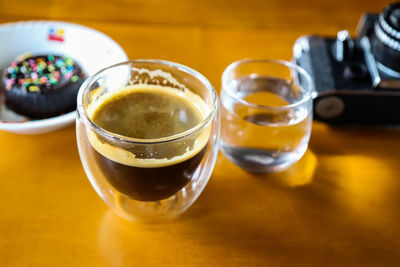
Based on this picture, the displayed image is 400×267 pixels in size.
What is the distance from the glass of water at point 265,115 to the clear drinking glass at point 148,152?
0.07 meters

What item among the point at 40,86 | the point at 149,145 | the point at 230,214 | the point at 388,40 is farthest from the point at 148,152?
the point at 388,40

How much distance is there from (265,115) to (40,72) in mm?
445

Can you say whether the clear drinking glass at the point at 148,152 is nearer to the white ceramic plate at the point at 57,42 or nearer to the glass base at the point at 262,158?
the glass base at the point at 262,158

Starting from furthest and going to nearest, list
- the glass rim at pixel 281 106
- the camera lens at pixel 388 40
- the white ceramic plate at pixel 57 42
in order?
the white ceramic plate at pixel 57 42
the camera lens at pixel 388 40
the glass rim at pixel 281 106

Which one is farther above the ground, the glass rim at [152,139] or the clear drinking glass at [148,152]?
the glass rim at [152,139]

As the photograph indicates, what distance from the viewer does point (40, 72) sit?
828 mm

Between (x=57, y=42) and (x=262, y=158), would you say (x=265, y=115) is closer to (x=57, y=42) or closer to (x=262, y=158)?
(x=262, y=158)

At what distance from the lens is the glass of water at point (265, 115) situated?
65 cm

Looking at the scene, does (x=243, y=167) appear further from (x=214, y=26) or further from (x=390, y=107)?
(x=214, y=26)

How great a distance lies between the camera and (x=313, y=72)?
2.64 feet

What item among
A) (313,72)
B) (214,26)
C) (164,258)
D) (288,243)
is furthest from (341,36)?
(164,258)

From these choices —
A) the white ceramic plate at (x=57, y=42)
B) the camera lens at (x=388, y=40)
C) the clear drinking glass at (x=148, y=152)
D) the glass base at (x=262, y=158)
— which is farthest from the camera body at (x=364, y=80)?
the white ceramic plate at (x=57, y=42)

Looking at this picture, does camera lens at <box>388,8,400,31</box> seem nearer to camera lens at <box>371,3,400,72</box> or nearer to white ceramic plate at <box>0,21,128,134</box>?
camera lens at <box>371,3,400,72</box>

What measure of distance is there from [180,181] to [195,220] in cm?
8
